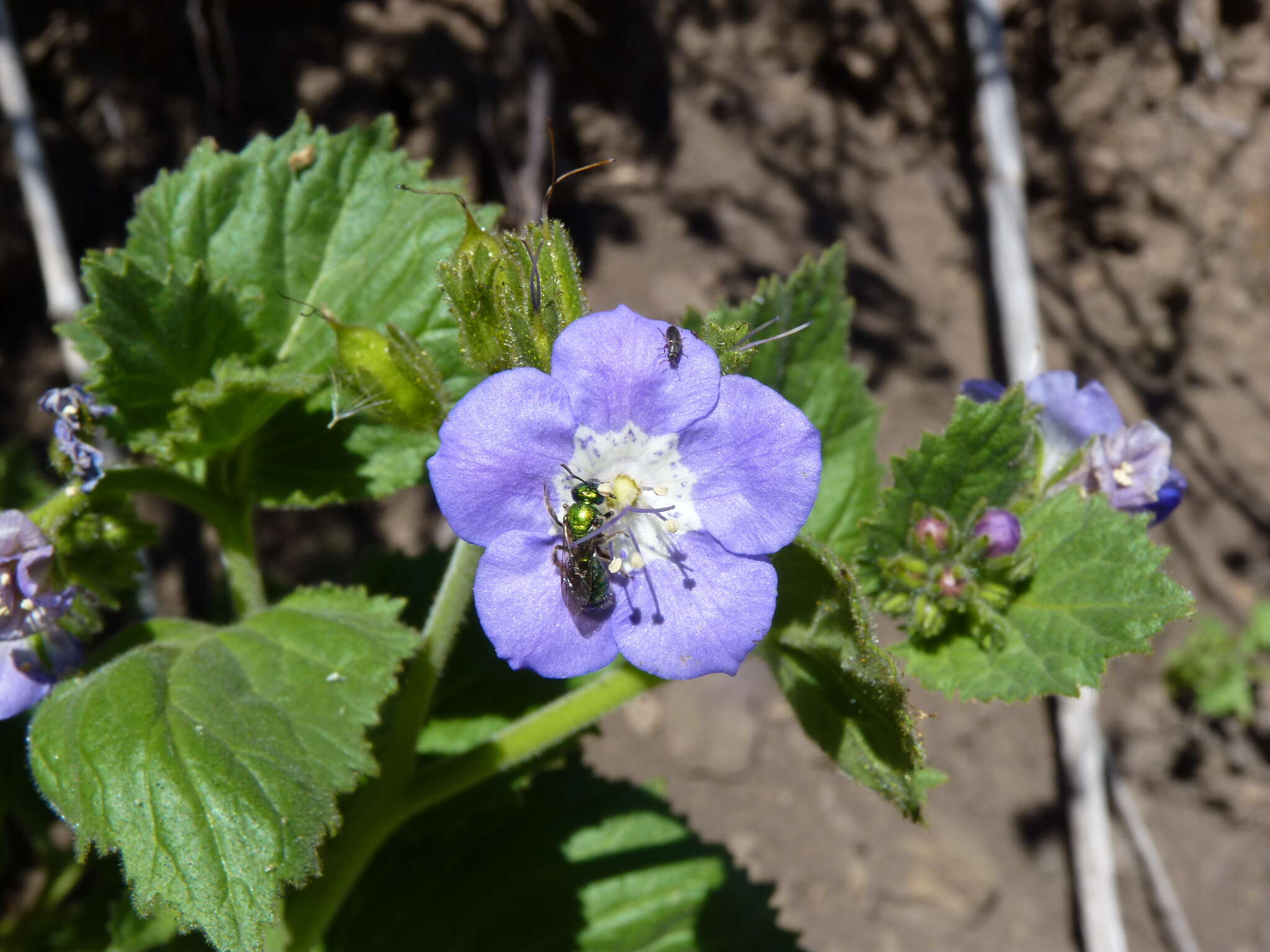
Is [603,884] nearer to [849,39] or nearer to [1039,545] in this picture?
[1039,545]

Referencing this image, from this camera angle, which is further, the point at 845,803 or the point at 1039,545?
the point at 845,803

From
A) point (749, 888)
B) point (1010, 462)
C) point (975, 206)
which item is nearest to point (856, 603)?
point (1010, 462)

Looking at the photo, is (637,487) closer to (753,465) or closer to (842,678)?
(753,465)

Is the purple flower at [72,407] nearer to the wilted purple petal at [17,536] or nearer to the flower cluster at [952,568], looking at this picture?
the wilted purple petal at [17,536]

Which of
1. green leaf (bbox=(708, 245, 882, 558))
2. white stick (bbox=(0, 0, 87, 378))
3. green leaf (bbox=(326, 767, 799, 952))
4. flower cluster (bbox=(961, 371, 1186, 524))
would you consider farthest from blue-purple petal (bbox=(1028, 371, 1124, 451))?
white stick (bbox=(0, 0, 87, 378))

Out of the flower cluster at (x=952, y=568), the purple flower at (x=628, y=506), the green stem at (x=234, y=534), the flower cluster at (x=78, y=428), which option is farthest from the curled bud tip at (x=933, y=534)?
the flower cluster at (x=78, y=428)

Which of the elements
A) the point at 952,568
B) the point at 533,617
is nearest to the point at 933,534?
the point at 952,568
